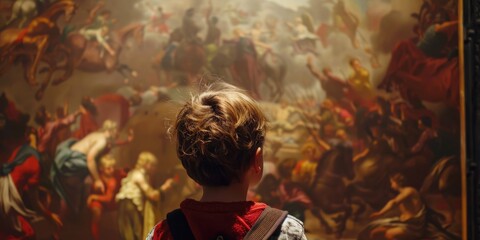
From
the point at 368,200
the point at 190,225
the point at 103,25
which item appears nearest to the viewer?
the point at 190,225

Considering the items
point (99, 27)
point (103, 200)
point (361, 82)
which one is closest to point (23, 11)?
point (99, 27)

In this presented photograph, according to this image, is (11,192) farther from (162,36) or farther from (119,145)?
(162,36)

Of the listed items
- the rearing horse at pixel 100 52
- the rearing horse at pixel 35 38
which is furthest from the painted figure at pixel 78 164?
the rearing horse at pixel 35 38

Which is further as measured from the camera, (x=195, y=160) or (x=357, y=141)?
(x=357, y=141)

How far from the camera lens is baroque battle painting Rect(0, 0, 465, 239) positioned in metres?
7.48

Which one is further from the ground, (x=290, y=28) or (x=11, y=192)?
(x=290, y=28)

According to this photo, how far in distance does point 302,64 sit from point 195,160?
505 cm

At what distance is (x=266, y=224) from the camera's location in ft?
9.02

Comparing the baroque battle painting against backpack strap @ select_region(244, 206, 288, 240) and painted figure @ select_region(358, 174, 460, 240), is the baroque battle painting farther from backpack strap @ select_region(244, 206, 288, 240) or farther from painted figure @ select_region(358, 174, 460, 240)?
backpack strap @ select_region(244, 206, 288, 240)

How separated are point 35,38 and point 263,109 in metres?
2.91

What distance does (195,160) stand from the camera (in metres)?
2.84

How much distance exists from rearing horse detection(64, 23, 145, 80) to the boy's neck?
5092 mm

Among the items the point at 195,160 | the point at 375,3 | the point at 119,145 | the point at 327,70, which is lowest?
the point at 119,145

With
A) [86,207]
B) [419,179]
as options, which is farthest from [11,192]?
[419,179]
